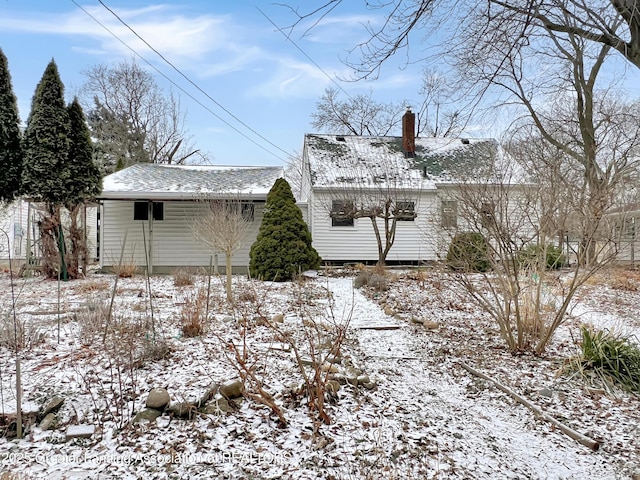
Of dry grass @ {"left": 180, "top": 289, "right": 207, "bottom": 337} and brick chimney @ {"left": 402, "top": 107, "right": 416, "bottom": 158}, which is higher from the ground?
brick chimney @ {"left": 402, "top": 107, "right": 416, "bottom": 158}

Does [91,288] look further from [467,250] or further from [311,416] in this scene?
[467,250]

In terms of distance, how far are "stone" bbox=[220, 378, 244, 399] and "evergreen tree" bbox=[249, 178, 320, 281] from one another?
20.9 feet

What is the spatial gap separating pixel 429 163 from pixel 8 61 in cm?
1370

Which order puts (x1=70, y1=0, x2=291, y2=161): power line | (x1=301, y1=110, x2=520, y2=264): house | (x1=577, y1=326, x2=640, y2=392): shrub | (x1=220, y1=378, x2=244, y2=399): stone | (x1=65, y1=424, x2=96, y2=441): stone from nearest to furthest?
(x1=65, y1=424, x2=96, y2=441): stone < (x1=220, y1=378, x2=244, y2=399): stone < (x1=577, y1=326, x2=640, y2=392): shrub < (x1=70, y1=0, x2=291, y2=161): power line < (x1=301, y1=110, x2=520, y2=264): house

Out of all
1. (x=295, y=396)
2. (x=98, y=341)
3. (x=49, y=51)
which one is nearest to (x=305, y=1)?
(x=295, y=396)

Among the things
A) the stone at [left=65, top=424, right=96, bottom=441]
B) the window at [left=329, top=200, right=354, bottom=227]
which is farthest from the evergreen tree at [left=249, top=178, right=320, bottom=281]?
the stone at [left=65, top=424, right=96, bottom=441]

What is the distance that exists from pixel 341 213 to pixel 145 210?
6628 mm

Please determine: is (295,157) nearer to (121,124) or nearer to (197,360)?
(121,124)

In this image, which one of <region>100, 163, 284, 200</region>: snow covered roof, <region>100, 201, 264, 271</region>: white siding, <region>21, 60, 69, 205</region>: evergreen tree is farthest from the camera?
<region>100, 201, 264, 271</region>: white siding

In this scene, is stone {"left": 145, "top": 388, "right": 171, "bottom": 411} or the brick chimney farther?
the brick chimney

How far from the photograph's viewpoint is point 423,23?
3.21m

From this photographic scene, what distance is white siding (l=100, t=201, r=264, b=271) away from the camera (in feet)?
44.1

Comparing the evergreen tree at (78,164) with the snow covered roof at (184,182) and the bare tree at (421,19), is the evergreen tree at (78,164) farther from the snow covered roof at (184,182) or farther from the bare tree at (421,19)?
the bare tree at (421,19)

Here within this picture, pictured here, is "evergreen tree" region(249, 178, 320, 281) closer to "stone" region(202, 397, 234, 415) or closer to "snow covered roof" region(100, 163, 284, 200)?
"snow covered roof" region(100, 163, 284, 200)
